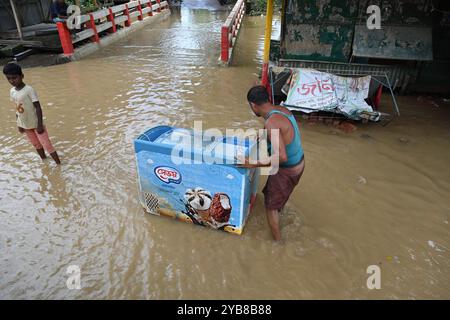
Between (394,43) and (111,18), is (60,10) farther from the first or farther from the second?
(394,43)

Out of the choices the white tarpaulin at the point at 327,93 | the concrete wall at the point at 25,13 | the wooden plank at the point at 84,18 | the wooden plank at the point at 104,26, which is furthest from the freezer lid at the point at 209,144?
the concrete wall at the point at 25,13

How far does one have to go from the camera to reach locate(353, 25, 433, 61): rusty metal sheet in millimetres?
6863

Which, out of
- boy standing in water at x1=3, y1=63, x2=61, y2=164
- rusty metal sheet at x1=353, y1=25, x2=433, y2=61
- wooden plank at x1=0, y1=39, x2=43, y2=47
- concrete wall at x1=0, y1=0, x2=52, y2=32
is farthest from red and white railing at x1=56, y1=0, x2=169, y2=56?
rusty metal sheet at x1=353, y1=25, x2=433, y2=61

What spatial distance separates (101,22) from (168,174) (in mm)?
11526

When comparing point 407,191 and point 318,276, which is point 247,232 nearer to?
point 318,276

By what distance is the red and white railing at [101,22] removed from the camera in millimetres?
9758

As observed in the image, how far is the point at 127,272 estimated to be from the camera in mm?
3104

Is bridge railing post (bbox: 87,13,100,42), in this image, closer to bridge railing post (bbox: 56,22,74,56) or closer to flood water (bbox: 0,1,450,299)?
bridge railing post (bbox: 56,22,74,56)

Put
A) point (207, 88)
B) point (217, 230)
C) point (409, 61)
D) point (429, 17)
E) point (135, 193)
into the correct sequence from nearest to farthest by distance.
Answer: point (217, 230)
point (135, 193)
point (429, 17)
point (409, 61)
point (207, 88)

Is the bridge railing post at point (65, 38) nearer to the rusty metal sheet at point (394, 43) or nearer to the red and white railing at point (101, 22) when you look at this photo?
the red and white railing at point (101, 22)

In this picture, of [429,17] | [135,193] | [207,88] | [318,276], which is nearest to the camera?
[318,276]

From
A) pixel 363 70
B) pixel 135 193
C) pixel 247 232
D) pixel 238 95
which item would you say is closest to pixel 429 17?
pixel 363 70

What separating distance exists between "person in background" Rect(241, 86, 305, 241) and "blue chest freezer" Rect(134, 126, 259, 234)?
0.25 m
